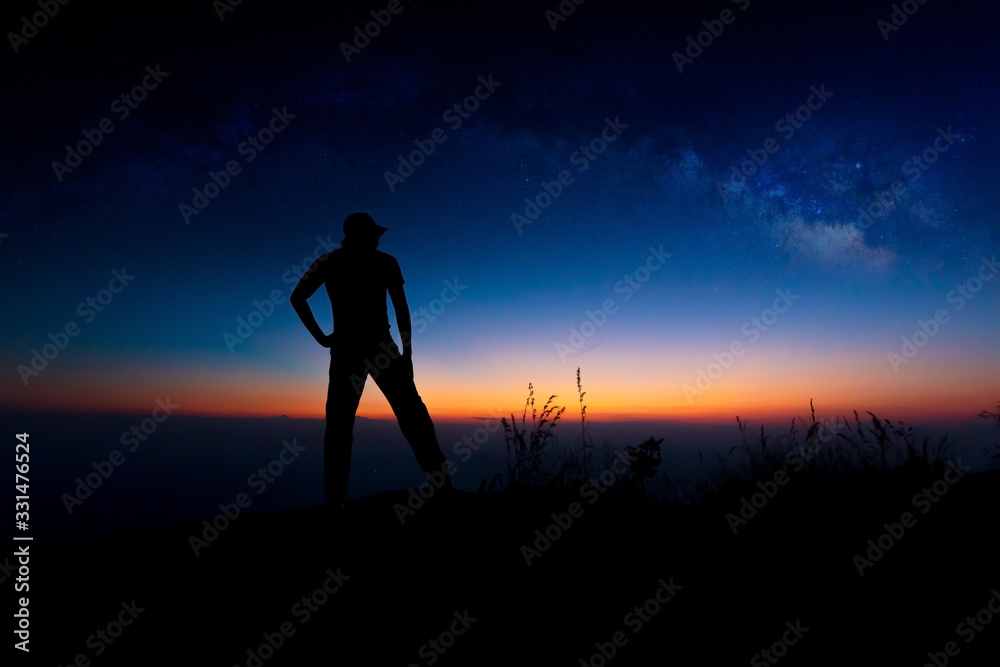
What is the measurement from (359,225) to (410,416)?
198 centimetres

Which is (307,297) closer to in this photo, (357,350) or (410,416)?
(357,350)

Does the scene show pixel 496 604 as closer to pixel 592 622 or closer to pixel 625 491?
pixel 592 622

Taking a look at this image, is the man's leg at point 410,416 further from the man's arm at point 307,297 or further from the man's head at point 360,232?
the man's head at point 360,232

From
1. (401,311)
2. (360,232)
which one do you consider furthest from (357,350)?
(360,232)

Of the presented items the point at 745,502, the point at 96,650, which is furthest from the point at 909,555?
the point at 96,650

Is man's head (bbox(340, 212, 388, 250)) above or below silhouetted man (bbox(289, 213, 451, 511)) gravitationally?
above

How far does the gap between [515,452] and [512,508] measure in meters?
0.86

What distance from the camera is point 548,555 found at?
349 centimetres

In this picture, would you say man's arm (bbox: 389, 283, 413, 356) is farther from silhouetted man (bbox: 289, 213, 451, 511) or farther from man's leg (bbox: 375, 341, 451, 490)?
man's leg (bbox: 375, 341, 451, 490)

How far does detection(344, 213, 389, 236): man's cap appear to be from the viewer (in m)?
4.98

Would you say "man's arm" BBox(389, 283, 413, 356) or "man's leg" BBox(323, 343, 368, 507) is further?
"man's arm" BBox(389, 283, 413, 356)

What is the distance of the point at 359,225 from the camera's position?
196 inches

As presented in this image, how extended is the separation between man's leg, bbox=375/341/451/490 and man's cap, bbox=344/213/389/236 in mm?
1163

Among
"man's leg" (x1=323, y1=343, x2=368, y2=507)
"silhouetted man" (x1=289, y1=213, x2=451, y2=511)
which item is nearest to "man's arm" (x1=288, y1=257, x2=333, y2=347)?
"silhouetted man" (x1=289, y1=213, x2=451, y2=511)
